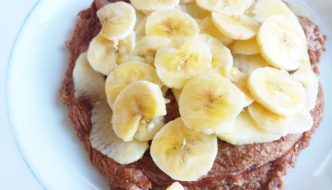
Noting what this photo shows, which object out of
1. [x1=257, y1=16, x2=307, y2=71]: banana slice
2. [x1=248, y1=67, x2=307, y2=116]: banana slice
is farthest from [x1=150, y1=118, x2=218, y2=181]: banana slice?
[x1=257, y1=16, x2=307, y2=71]: banana slice

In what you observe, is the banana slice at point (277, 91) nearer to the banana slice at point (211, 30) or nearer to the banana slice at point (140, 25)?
the banana slice at point (211, 30)

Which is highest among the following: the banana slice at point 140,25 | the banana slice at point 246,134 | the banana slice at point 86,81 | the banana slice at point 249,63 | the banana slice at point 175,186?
the banana slice at point 140,25

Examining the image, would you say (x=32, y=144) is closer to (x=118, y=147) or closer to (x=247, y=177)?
(x=118, y=147)

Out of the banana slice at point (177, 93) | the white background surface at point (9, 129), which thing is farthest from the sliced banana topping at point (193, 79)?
the white background surface at point (9, 129)

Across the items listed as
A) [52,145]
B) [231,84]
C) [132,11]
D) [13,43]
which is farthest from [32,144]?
[231,84]

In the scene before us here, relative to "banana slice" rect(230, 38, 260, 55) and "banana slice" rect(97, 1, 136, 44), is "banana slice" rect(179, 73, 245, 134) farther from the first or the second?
"banana slice" rect(97, 1, 136, 44)

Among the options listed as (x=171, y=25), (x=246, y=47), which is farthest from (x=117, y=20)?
(x=246, y=47)
